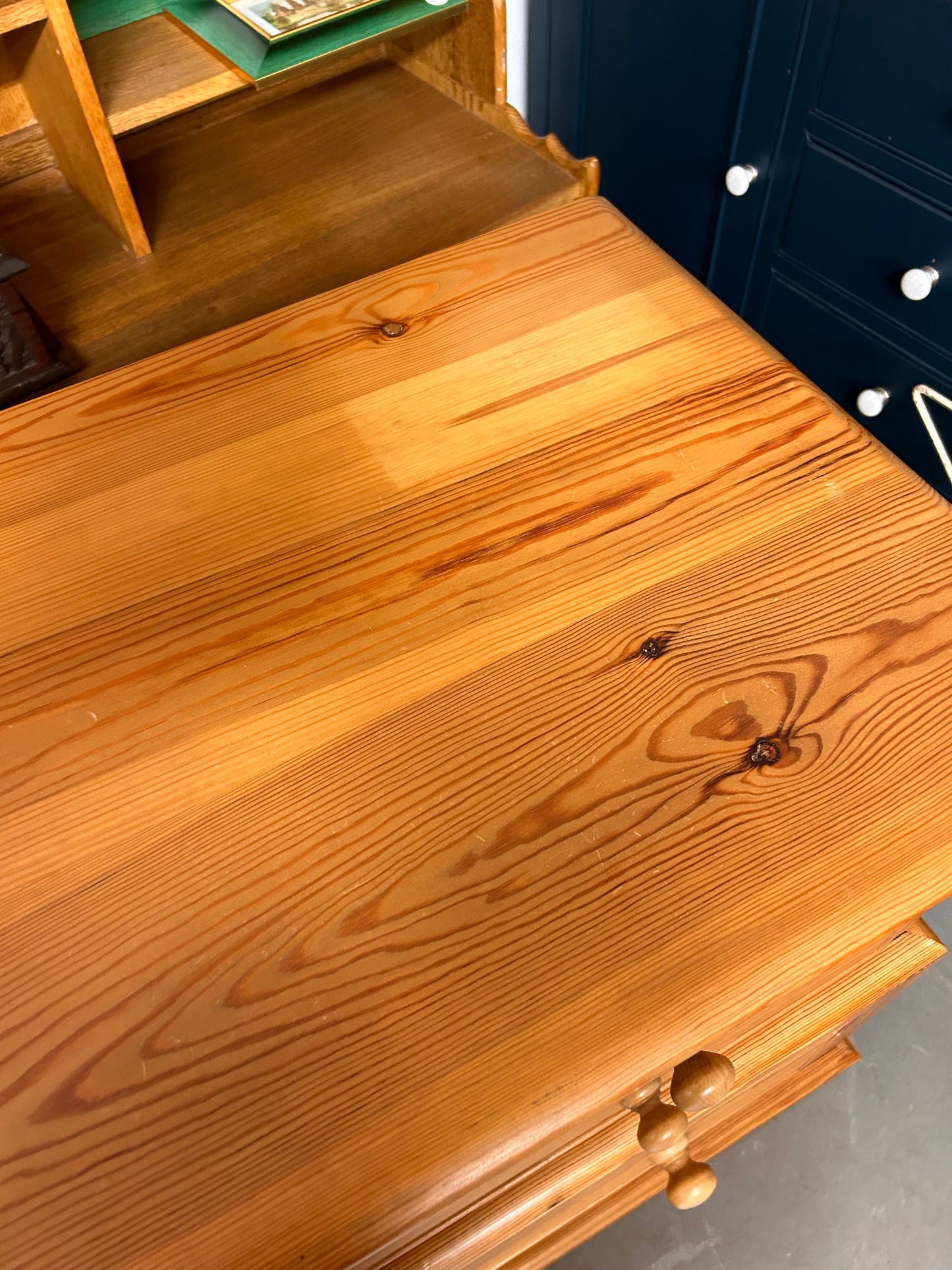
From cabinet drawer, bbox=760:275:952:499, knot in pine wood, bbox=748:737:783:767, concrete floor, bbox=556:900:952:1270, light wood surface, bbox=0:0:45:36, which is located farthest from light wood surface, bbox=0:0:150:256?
concrete floor, bbox=556:900:952:1270

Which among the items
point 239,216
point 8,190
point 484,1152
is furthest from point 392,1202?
point 8,190

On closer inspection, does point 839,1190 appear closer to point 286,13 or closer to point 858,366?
point 858,366

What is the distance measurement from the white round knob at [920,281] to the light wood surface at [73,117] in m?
0.92

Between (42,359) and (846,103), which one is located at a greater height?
(846,103)

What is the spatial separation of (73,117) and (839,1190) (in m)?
1.34

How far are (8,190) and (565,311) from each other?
2.13ft

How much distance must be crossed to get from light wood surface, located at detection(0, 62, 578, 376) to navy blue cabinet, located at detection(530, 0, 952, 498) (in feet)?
1.52

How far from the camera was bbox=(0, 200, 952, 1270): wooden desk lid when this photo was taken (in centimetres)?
44

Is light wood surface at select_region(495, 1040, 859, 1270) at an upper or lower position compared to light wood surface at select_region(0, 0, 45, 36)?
lower

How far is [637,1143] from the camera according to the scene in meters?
0.74

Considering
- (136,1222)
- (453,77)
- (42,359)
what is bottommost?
(136,1222)

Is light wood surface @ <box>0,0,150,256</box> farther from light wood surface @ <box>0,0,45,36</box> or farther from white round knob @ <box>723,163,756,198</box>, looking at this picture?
white round knob @ <box>723,163,756,198</box>

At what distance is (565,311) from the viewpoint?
0.76m

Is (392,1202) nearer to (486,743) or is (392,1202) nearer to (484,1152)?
(484,1152)
